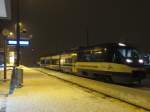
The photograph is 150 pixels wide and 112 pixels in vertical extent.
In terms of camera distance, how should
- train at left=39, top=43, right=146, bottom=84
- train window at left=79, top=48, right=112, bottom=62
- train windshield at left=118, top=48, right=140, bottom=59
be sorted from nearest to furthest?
train at left=39, top=43, right=146, bottom=84 < train windshield at left=118, top=48, right=140, bottom=59 < train window at left=79, top=48, right=112, bottom=62

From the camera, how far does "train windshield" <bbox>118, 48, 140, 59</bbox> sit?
80.9 ft

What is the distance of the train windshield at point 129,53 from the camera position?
80.9 feet

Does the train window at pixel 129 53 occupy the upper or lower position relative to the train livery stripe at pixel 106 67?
upper

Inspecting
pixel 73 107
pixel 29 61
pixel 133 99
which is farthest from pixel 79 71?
pixel 29 61

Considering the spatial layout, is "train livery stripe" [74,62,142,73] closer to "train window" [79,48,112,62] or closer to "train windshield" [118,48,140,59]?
"train window" [79,48,112,62]

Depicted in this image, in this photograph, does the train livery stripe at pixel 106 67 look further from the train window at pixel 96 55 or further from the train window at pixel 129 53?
the train window at pixel 129 53

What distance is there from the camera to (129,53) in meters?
Result: 25.1

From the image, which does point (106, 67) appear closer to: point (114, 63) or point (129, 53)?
point (114, 63)

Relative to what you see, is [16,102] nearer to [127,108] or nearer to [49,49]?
[127,108]

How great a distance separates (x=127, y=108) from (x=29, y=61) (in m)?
114

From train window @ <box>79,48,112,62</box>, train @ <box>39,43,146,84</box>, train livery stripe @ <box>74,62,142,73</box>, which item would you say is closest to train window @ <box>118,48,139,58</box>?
train @ <box>39,43,146,84</box>

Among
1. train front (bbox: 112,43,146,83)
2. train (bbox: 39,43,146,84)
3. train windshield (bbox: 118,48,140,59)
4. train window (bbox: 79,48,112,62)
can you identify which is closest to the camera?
train front (bbox: 112,43,146,83)

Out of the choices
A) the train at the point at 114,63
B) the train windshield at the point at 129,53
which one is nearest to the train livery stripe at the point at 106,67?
the train at the point at 114,63

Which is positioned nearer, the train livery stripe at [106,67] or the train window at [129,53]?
the train livery stripe at [106,67]
